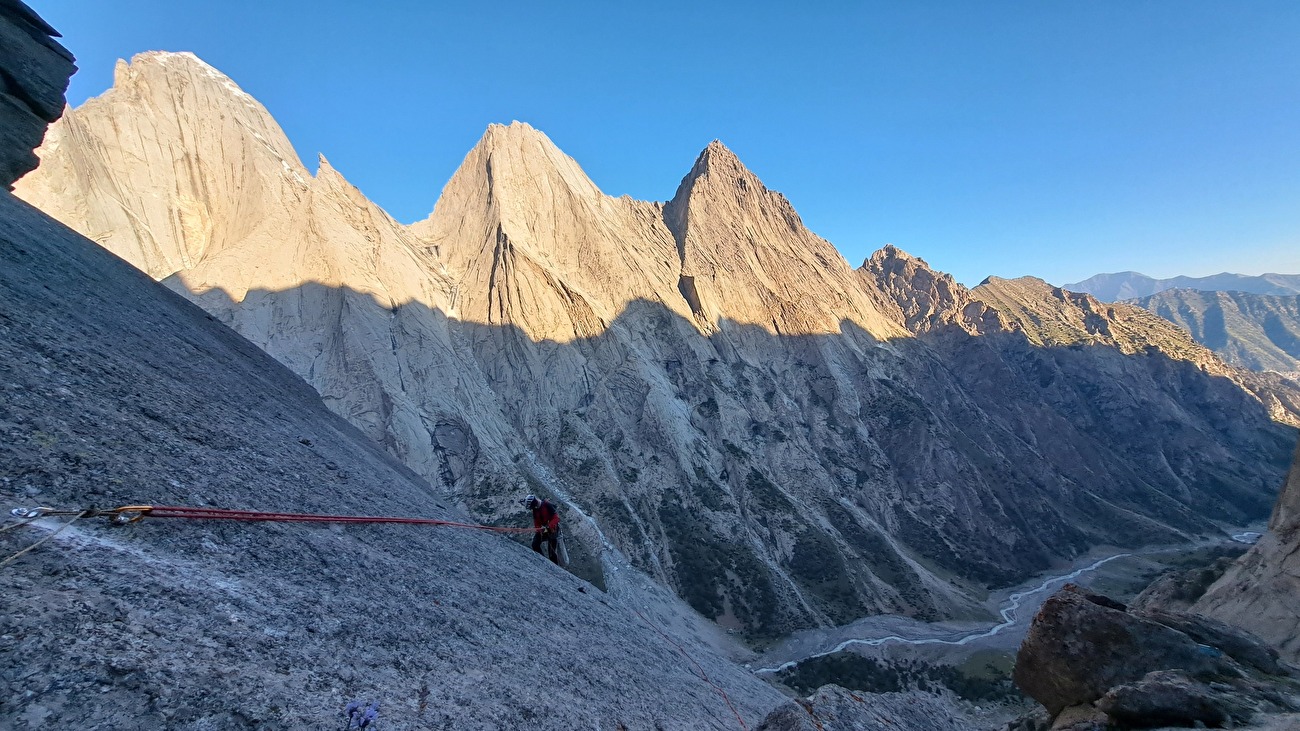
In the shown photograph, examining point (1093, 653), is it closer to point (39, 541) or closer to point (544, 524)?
point (544, 524)

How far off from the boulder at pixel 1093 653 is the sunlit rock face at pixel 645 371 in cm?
3702

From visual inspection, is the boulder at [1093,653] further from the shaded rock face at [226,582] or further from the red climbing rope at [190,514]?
the red climbing rope at [190,514]

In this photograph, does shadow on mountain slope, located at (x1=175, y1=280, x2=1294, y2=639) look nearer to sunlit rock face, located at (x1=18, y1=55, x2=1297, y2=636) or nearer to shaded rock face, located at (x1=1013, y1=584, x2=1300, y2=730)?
sunlit rock face, located at (x1=18, y1=55, x2=1297, y2=636)

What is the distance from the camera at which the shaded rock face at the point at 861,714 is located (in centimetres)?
759

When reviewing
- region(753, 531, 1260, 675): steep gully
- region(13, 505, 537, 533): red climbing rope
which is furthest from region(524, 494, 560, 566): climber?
region(753, 531, 1260, 675): steep gully

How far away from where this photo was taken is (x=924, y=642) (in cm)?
4556

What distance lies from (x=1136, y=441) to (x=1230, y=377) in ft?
144

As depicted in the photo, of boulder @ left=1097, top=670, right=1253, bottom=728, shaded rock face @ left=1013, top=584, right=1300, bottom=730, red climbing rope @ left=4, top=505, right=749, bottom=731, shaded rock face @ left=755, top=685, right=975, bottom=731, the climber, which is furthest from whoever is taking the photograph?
the climber

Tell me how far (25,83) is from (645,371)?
165ft

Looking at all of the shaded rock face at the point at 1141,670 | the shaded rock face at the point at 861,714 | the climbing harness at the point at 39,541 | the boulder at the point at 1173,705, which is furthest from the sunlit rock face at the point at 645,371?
the climbing harness at the point at 39,541

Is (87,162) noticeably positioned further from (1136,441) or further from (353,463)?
(1136,441)

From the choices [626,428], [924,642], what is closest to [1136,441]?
[924,642]

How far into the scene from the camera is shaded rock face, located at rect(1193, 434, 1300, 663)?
14.6 m

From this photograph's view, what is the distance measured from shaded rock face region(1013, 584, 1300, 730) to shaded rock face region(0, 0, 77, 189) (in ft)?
96.2
